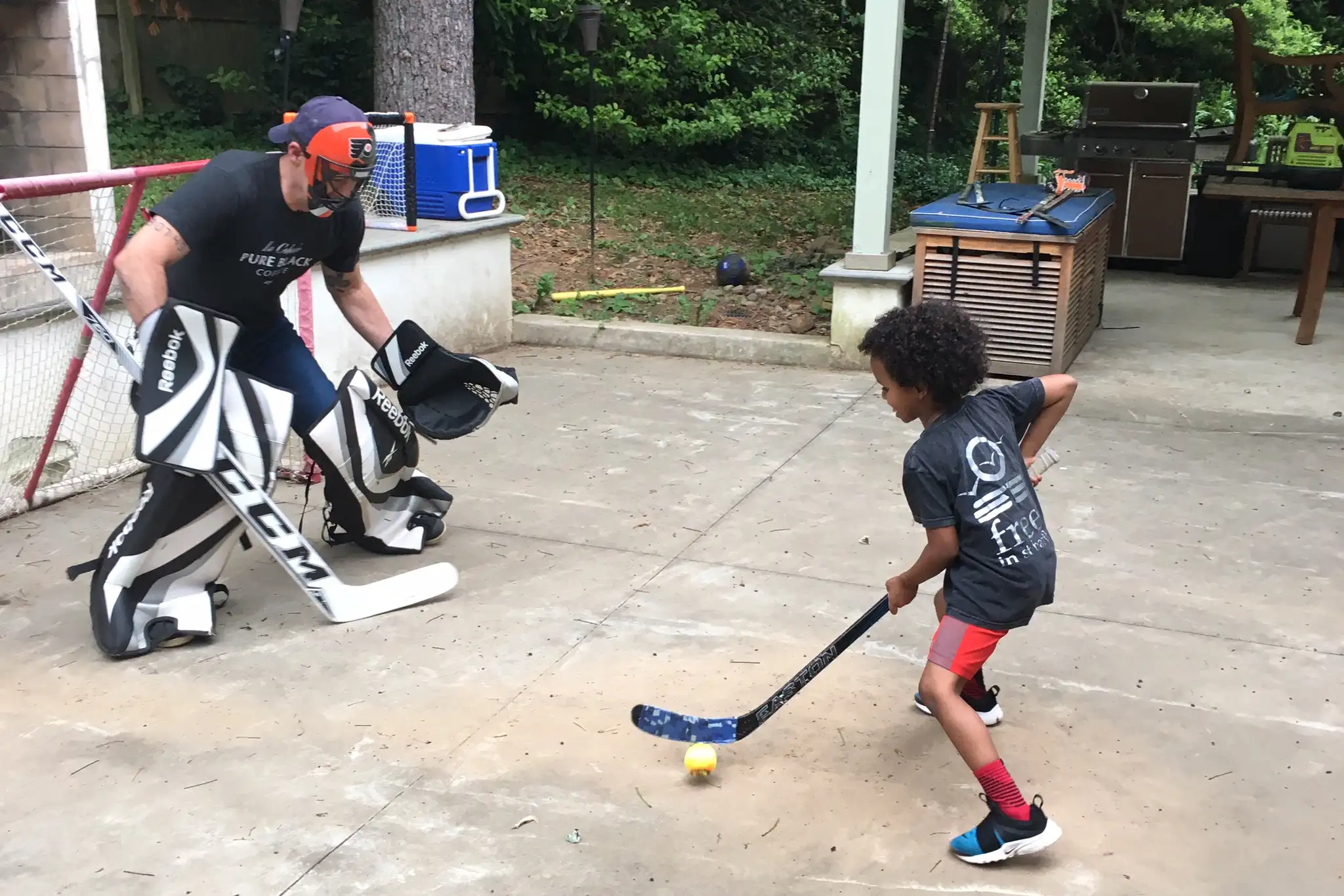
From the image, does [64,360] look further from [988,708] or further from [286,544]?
[988,708]

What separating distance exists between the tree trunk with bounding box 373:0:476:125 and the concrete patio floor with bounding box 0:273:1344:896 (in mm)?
4041

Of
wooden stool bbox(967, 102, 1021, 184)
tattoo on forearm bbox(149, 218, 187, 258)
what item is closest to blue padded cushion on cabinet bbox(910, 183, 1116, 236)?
wooden stool bbox(967, 102, 1021, 184)

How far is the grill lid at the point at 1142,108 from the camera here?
1015 centimetres

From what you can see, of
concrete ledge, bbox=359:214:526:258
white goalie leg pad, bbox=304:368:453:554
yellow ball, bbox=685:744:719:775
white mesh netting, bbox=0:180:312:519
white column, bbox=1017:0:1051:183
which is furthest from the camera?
white column, bbox=1017:0:1051:183

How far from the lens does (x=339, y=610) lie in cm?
394

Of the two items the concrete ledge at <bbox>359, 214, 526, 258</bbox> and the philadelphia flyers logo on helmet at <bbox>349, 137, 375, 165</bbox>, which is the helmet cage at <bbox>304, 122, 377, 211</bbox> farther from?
the concrete ledge at <bbox>359, 214, 526, 258</bbox>

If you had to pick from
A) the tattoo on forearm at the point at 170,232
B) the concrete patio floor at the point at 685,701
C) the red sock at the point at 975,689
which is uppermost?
the tattoo on forearm at the point at 170,232

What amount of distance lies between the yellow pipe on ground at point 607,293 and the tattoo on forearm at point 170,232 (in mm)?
4993

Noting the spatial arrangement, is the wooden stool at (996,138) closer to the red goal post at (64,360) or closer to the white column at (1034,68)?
the white column at (1034,68)

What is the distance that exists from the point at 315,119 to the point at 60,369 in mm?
1974

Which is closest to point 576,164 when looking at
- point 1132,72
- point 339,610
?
point 1132,72

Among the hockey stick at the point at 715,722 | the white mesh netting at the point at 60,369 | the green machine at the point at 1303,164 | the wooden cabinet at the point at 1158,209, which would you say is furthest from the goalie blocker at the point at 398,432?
the wooden cabinet at the point at 1158,209

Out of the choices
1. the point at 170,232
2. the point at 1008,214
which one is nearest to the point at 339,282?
the point at 170,232

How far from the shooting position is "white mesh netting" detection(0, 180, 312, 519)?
4.90 metres
